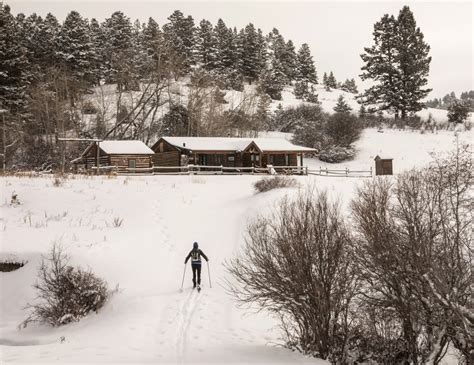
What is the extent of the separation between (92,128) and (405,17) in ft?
156

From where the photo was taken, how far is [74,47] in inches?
2345

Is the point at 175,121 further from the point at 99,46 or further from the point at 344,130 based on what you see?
the point at 99,46

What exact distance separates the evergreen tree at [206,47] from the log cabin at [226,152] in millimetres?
39176

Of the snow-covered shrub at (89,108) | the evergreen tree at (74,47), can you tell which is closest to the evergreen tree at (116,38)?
the evergreen tree at (74,47)

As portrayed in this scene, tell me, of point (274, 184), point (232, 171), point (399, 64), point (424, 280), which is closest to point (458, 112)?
point (399, 64)

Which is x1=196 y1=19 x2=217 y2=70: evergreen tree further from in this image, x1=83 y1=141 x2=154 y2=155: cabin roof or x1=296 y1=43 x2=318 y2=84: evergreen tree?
x1=83 y1=141 x2=154 y2=155: cabin roof

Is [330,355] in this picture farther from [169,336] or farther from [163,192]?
[163,192]

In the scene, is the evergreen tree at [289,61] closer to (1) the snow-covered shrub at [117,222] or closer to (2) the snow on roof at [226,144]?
(2) the snow on roof at [226,144]

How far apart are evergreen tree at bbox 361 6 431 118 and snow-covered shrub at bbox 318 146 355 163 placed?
14.6 metres

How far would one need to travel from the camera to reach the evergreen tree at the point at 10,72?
4100cm

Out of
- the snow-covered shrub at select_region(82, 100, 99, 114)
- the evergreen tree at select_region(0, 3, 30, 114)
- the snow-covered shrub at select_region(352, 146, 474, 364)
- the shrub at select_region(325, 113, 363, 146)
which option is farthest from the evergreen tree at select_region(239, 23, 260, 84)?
the snow-covered shrub at select_region(352, 146, 474, 364)

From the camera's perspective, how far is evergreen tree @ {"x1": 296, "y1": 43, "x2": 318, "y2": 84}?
90.1 m

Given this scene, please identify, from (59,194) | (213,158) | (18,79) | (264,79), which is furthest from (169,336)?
(264,79)

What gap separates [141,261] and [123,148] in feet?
78.1
